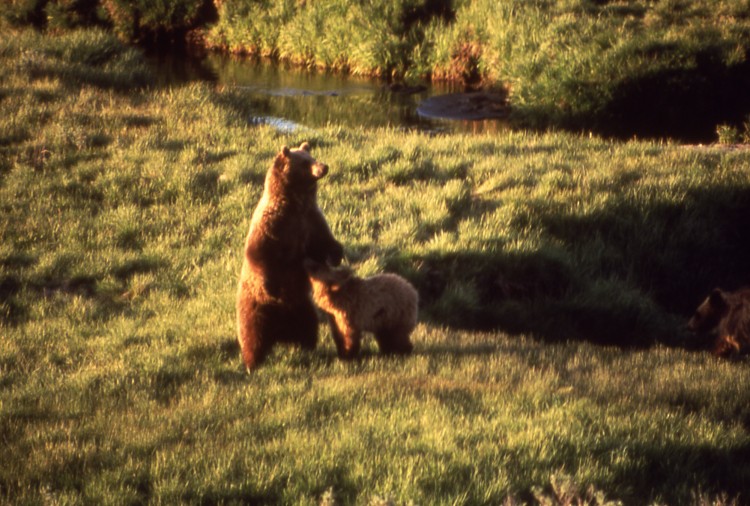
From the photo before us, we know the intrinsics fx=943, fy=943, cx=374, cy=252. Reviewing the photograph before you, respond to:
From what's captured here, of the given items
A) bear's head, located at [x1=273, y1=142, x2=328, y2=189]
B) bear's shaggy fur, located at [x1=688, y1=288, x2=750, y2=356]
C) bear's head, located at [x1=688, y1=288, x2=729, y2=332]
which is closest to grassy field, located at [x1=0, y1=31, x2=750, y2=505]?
bear's shaggy fur, located at [x1=688, y1=288, x2=750, y2=356]

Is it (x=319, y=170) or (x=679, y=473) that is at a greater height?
(x=319, y=170)

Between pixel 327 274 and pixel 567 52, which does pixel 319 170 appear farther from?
pixel 567 52

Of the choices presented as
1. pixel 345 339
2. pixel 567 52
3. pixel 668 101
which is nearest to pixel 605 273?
pixel 345 339

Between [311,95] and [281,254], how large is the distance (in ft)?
59.0

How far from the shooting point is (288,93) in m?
25.2

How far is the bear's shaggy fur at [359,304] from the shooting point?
7742 mm

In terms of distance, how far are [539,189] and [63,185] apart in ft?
21.6

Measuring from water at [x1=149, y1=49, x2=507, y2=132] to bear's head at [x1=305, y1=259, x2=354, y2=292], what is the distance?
10.7m

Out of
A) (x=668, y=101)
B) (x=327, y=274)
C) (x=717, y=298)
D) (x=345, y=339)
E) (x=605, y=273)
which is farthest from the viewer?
(x=668, y=101)

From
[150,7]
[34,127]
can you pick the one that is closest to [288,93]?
[34,127]

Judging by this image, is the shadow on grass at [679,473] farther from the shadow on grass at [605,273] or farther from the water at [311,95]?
the water at [311,95]

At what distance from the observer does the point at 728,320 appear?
941cm

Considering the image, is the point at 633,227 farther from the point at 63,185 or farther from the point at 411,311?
the point at 63,185

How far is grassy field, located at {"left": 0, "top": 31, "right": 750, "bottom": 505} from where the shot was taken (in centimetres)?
595
